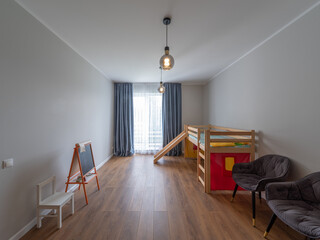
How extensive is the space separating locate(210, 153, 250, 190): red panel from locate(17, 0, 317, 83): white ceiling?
193 cm

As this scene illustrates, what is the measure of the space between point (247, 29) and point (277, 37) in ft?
1.56

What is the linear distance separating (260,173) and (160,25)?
2598 millimetres

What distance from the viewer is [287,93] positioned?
1.87 meters

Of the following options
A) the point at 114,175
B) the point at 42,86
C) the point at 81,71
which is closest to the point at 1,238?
the point at 42,86

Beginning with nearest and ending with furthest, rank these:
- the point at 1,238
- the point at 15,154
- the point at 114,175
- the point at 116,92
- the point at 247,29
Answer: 1. the point at 1,238
2. the point at 15,154
3. the point at 247,29
4. the point at 114,175
5. the point at 116,92

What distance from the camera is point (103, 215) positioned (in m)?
1.86

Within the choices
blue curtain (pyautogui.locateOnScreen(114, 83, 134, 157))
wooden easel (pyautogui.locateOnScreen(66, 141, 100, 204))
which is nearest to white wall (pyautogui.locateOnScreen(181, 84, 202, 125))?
blue curtain (pyautogui.locateOnScreen(114, 83, 134, 157))

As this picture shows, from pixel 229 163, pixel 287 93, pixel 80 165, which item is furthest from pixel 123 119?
pixel 287 93

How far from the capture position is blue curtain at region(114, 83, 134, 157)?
4707 millimetres

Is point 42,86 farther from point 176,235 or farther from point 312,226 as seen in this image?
point 312,226

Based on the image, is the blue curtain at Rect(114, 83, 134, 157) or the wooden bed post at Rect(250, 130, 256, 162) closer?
the wooden bed post at Rect(250, 130, 256, 162)

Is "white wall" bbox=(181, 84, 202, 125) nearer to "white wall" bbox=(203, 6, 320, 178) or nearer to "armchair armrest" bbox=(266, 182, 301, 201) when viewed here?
"white wall" bbox=(203, 6, 320, 178)

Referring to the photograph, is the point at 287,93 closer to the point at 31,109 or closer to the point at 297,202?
the point at 297,202

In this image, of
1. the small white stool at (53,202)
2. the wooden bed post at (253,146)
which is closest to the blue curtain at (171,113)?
the wooden bed post at (253,146)
